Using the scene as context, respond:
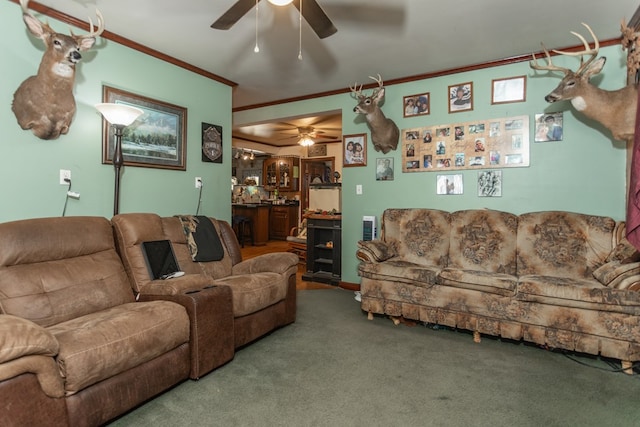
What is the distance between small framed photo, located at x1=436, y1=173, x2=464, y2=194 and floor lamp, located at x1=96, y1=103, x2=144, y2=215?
303 centimetres

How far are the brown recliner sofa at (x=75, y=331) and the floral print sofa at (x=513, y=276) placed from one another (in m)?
1.98

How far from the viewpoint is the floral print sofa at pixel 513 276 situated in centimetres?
238

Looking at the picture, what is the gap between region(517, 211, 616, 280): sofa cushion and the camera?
2.85m

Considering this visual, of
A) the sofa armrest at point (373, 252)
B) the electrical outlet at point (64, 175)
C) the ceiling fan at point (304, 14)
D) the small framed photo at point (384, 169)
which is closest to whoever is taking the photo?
the ceiling fan at point (304, 14)

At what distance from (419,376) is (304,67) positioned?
3.10 m

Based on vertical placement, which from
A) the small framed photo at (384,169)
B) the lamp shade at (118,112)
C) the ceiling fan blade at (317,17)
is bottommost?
the small framed photo at (384,169)

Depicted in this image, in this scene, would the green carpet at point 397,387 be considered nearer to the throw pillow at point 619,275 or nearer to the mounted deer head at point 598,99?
the throw pillow at point 619,275

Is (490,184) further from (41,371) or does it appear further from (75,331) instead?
(41,371)

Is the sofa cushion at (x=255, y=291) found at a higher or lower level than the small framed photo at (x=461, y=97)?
lower

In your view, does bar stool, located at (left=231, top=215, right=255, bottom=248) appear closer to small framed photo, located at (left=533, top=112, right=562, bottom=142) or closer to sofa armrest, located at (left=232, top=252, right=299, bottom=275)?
sofa armrest, located at (left=232, top=252, right=299, bottom=275)

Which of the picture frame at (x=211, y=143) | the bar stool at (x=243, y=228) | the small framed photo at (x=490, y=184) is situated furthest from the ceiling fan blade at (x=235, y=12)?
the bar stool at (x=243, y=228)

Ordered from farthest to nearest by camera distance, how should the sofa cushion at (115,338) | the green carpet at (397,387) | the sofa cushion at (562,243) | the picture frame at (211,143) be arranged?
the picture frame at (211,143) → the sofa cushion at (562,243) → the green carpet at (397,387) → the sofa cushion at (115,338)

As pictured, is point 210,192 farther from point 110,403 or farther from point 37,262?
point 110,403

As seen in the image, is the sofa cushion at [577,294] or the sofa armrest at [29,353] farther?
the sofa cushion at [577,294]
